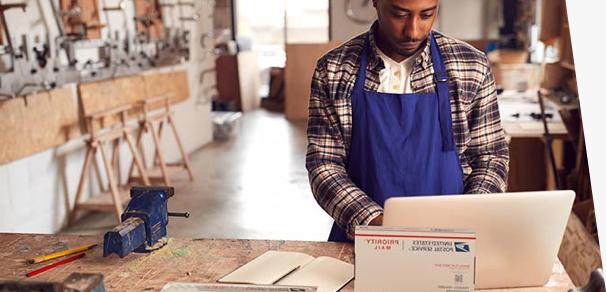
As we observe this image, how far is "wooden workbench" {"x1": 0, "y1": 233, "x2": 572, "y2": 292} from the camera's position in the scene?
1.38 m

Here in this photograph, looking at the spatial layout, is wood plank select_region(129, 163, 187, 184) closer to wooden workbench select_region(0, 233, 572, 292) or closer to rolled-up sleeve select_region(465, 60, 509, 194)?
wooden workbench select_region(0, 233, 572, 292)

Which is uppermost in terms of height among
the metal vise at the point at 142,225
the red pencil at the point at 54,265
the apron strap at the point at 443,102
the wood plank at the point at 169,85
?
the apron strap at the point at 443,102

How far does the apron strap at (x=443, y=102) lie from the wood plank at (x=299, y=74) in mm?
5899

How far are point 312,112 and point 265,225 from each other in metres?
2.46

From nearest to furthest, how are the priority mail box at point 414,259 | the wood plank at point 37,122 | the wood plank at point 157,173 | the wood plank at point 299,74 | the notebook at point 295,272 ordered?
the priority mail box at point 414,259, the notebook at point 295,272, the wood plank at point 37,122, the wood plank at point 157,173, the wood plank at point 299,74

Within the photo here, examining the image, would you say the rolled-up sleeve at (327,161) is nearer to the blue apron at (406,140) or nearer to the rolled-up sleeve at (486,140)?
the blue apron at (406,140)

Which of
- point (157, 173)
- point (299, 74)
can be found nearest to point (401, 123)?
point (157, 173)

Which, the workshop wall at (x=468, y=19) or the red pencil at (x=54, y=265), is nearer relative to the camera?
the red pencil at (x=54, y=265)

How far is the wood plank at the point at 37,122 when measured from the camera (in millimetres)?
3260

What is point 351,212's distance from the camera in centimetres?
150

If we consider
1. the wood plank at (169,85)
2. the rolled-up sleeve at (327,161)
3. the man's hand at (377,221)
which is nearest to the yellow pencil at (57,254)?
the rolled-up sleeve at (327,161)

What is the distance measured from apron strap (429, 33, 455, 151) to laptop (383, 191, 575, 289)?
0.40 meters

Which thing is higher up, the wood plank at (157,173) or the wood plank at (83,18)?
the wood plank at (83,18)

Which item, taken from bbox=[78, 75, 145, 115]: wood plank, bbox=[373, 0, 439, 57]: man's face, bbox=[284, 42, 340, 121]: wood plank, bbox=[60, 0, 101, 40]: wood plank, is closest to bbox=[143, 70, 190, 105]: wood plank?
bbox=[78, 75, 145, 115]: wood plank
